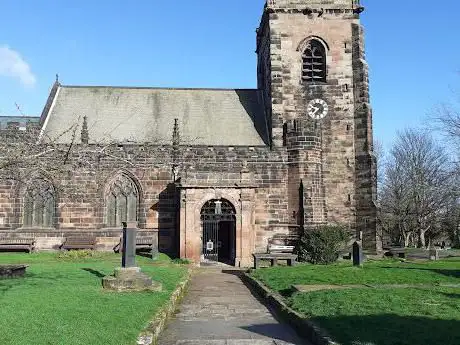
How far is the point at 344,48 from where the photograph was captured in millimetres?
29844

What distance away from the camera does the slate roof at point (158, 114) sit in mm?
28703

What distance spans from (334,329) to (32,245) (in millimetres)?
21050

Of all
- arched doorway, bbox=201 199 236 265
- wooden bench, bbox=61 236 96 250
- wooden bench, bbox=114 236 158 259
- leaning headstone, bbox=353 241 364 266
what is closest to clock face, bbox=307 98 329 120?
arched doorway, bbox=201 199 236 265

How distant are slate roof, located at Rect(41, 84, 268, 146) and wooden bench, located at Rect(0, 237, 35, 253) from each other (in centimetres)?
594

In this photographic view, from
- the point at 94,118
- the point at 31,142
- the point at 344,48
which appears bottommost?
the point at 31,142

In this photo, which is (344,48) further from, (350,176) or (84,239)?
(84,239)

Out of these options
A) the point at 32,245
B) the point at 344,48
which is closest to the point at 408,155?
the point at 344,48

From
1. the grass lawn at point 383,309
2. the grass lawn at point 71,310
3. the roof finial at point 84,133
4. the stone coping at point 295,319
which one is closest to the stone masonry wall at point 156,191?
the roof finial at point 84,133

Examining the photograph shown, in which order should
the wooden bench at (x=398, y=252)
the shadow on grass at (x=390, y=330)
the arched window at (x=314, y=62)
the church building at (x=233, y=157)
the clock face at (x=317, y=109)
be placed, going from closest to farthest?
the shadow on grass at (x=390, y=330)
the church building at (x=233, y=157)
the wooden bench at (x=398, y=252)
the clock face at (x=317, y=109)
the arched window at (x=314, y=62)

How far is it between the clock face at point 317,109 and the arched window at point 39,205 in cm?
1493

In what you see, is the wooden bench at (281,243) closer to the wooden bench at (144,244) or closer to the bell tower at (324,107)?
the bell tower at (324,107)

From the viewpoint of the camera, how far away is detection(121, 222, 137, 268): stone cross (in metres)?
14.2

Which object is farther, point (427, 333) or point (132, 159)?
point (132, 159)

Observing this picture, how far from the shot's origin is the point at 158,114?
30.0 m
